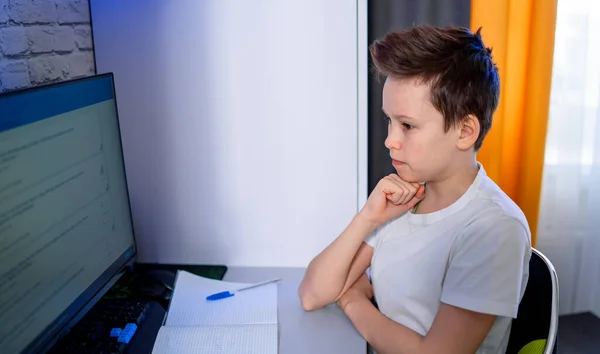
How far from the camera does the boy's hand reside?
4.03 feet

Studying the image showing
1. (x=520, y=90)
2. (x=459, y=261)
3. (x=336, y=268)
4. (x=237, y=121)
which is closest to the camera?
(x=459, y=261)

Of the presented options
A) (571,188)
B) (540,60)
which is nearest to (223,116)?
(540,60)

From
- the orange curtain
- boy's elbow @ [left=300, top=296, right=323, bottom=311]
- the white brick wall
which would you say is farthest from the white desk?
the orange curtain

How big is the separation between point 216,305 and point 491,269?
600 millimetres

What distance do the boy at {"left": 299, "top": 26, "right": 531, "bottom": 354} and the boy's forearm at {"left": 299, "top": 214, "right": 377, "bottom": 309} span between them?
0.10ft

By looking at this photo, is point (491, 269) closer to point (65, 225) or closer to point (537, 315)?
point (537, 315)

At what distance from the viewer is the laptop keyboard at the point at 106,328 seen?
0.99 metres

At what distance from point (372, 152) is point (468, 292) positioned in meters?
0.84

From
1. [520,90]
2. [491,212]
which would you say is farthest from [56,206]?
[520,90]

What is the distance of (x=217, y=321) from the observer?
1.22m

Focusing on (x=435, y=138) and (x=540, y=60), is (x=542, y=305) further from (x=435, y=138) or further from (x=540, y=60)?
(x=540, y=60)

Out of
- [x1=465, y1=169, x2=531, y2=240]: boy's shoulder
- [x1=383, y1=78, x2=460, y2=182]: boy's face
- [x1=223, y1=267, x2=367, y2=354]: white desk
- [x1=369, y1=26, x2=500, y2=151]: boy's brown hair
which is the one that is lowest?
[x1=223, y1=267, x2=367, y2=354]: white desk

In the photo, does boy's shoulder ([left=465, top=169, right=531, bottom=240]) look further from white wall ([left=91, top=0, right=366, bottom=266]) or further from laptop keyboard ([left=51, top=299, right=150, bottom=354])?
laptop keyboard ([left=51, top=299, right=150, bottom=354])

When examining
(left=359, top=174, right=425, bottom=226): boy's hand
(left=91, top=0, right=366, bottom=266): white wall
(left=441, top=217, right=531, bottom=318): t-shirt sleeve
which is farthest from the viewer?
(left=91, top=0, right=366, bottom=266): white wall
